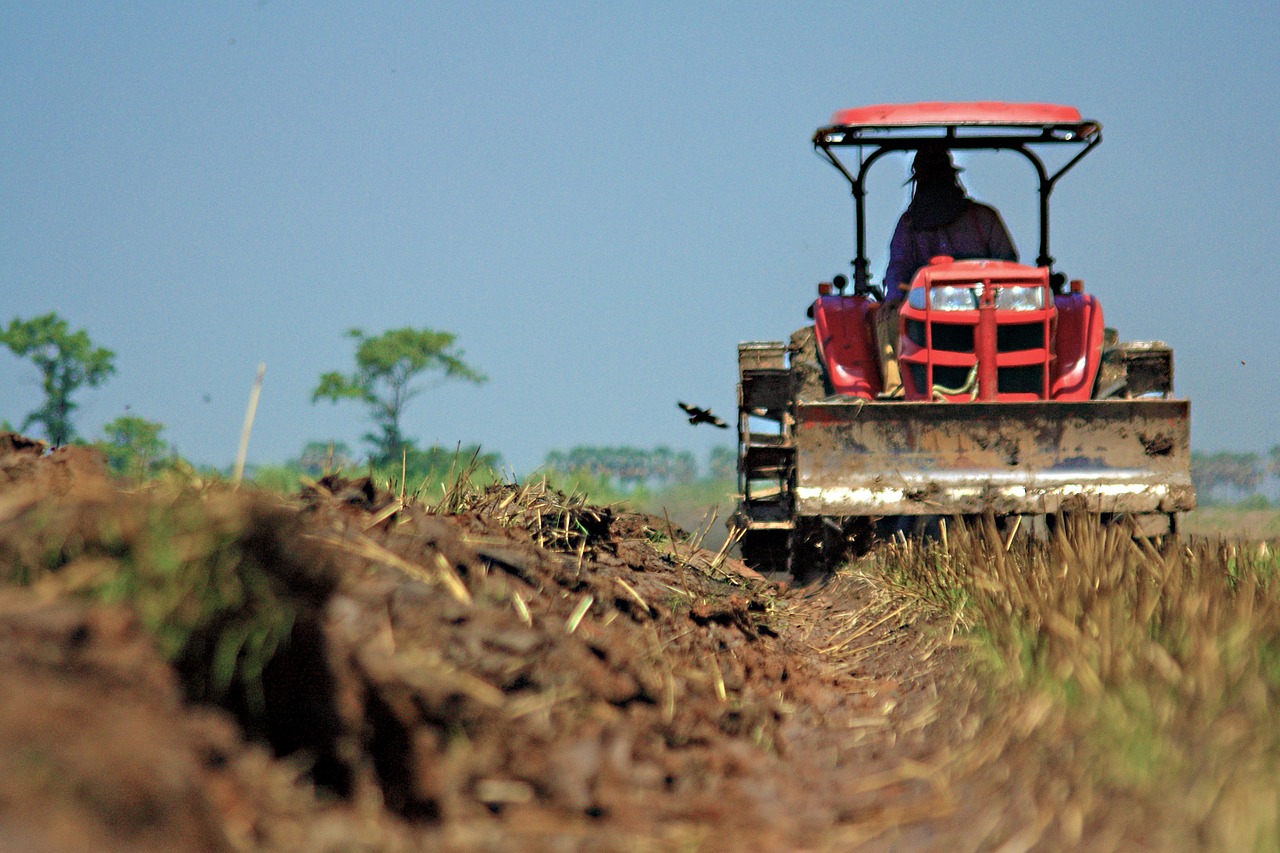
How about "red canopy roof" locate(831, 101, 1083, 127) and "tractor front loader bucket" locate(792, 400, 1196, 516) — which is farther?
"red canopy roof" locate(831, 101, 1083, 127)

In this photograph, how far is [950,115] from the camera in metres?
9.16

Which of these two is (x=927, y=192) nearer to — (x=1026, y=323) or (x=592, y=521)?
(x=1026, y=323)

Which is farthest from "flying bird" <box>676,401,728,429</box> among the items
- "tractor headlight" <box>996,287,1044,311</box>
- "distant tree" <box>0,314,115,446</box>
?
"distant tree" <box>0,314,115,446</box>

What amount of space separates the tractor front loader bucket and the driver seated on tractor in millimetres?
1240

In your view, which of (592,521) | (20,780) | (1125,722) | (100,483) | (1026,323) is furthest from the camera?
(1026,323)

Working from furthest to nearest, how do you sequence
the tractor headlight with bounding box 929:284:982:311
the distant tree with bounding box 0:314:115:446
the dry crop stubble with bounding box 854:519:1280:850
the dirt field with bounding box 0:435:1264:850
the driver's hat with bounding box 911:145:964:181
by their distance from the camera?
the distant tree with bounding box 0:314:115:446
the driver's hat with bounding box 911:145:964:181
the tractor headlight with bounding box 929:284:982:311
the dry crop stubble with bounding box 854:519:1280:850
the dirt field with bounding box 0:435:1264:850

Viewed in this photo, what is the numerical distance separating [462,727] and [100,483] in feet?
4.88

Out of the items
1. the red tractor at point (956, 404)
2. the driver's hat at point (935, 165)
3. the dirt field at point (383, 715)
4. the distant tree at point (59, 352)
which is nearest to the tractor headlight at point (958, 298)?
the red tractor at point (956, 404)

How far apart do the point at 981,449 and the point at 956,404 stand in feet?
1.16

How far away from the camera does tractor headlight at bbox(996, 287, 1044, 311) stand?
9.09 m

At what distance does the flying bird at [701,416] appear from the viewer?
10438mm

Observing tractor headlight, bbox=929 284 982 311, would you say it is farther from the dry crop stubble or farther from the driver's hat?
the dry crop stubble

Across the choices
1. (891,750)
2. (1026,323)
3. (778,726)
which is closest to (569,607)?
(778,726)

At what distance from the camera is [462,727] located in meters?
3.34
